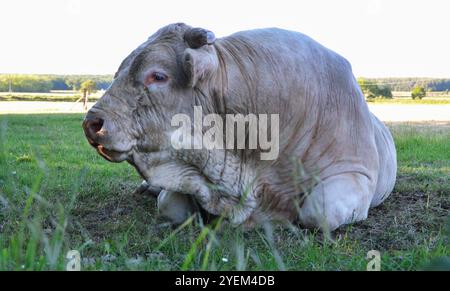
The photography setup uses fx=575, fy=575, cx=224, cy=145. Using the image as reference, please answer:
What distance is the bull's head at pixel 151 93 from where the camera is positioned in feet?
12.4

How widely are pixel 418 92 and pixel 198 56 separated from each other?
202ft

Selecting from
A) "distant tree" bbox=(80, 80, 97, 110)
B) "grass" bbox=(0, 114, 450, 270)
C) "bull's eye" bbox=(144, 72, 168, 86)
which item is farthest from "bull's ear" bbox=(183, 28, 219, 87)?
"distant tree" bbox=(80, 80, 97, 110)

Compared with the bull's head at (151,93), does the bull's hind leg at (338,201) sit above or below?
below

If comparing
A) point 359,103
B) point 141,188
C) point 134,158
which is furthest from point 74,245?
point 359,103

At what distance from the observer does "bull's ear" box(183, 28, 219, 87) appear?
3.83 meters

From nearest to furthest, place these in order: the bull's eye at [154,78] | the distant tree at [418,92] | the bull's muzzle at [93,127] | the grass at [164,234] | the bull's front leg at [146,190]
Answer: the grass at [164,234] < the bull's muzzle at [93,127] < the bull's eye at [154,78] < the bull's front leg at [146,190] < the distant tree at [418,92]

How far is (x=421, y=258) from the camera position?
10.0ft

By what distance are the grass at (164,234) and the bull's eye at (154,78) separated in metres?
0.70

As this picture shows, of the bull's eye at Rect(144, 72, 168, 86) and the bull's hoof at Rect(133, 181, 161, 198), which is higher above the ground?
the bull's eye at Rect(144, 72, 168, 86)

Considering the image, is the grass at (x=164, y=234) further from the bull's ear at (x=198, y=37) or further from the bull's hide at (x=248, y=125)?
the bull's ear at (x=198, y=37)

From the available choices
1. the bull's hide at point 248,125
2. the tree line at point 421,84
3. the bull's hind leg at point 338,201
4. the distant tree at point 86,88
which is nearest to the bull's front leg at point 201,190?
the bull's hide at point 248,125

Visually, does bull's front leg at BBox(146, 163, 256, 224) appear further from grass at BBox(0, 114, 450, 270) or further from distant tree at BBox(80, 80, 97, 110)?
distant tree at BBox(80, 80, 97, 110)

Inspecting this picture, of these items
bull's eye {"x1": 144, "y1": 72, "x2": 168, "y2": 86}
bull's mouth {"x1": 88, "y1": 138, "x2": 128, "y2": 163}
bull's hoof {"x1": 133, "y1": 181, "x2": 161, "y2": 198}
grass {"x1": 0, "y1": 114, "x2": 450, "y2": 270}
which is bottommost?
bull's hoof {"x1": 133, "y1": 181, "x2": 161, "y2": 198}
